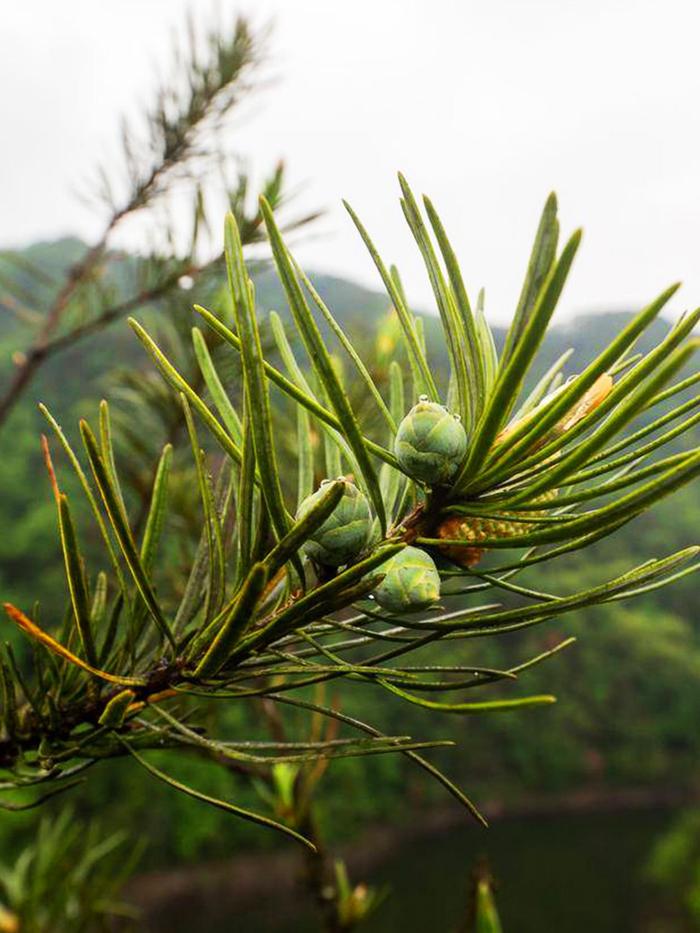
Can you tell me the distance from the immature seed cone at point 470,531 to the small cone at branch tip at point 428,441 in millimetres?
41

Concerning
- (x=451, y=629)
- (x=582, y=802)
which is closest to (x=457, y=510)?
(x=451, y=629)

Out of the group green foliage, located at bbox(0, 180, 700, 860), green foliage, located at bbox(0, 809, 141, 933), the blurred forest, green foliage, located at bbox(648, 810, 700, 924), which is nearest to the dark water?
A: green foliage, located at bbox(648, 810, 700, 924)

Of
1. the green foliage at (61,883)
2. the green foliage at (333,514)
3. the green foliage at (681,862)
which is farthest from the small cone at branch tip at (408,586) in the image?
the green foliage at (681,862)

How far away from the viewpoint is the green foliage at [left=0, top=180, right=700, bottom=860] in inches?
9.4

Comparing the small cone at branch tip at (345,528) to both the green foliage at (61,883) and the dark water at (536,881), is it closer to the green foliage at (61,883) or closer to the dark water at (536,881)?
the green foliage at (61,883)

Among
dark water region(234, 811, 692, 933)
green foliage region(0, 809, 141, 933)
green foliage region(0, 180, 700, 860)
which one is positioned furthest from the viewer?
dark water region(234, 811, 692, 933)

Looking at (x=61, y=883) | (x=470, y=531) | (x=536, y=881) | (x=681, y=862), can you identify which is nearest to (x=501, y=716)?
(x=536, y=881)

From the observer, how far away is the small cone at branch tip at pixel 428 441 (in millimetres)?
287

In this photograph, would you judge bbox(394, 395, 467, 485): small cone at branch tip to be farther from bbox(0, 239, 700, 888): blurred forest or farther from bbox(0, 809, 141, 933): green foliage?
bbox(0, 239, 700, 888): blurred forest

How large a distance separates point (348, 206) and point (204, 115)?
1107 mm

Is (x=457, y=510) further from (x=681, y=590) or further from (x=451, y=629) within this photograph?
(x=681, y=590)

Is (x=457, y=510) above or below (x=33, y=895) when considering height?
above

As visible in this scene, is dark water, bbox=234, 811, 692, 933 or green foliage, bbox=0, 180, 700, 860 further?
dark water, bbox=234, 811, 692, 933

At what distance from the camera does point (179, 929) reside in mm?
12883
